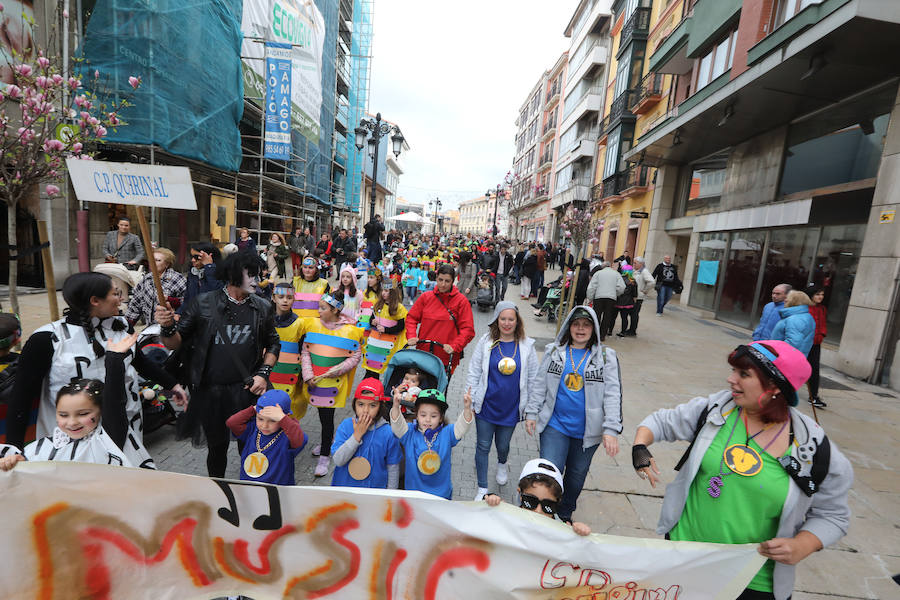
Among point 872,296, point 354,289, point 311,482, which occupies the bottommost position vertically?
point 311,482

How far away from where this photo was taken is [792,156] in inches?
484

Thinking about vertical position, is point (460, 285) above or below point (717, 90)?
below

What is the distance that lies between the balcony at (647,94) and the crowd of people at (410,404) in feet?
59.7

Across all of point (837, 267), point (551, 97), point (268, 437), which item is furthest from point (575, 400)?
point (551, 97)

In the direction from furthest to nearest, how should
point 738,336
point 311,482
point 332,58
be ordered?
point 332,58 < point 738,336 < point 311,482

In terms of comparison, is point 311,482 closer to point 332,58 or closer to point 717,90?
point 717,90

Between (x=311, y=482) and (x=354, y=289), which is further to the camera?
(x=354, y=289)

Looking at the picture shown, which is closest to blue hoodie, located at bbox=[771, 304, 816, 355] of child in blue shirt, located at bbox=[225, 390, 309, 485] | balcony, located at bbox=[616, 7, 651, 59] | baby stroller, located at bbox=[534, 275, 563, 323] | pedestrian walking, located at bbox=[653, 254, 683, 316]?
child in blue shirt, located at bbox=[225, 390, 309, 485]

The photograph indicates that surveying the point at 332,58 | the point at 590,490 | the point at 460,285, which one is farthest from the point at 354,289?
the point at 332,58

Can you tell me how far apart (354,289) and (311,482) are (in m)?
2.80

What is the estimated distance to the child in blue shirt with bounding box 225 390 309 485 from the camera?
9.22 ft

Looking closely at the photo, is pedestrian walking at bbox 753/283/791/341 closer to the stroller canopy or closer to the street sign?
the stroller canopy

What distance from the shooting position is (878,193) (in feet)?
27.2

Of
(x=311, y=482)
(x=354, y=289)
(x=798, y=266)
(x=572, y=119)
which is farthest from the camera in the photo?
(x=572, y=119)
